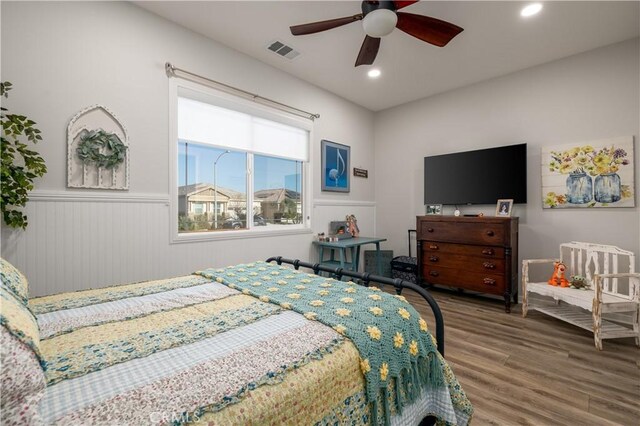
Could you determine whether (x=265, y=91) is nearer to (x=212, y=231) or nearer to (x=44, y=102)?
(x=212, y=231)

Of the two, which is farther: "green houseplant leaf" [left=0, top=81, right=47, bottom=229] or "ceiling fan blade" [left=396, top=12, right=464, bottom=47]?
"ceiling fan blade" [left=396, top=12, right=464, bottom=47]

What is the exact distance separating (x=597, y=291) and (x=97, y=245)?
3.96 metres

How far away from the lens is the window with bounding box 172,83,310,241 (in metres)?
2.83

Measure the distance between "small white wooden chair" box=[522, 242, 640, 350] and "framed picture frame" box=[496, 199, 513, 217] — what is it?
61 cm

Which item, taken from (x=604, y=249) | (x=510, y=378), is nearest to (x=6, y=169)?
(x=510, y=378)

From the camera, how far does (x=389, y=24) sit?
194 centimetres

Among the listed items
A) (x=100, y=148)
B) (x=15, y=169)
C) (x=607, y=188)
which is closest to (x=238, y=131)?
(x=100, y=148)

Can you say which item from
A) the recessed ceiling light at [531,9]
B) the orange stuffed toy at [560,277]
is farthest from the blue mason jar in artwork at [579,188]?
the recessed ceiling light at [531,9]

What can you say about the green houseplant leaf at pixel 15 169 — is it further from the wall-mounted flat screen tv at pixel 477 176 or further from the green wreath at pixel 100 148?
the wall-mounted flat screen tv at pixel 477 176

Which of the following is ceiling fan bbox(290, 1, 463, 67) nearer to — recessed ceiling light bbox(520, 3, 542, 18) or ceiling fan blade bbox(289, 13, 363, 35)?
ceiling fan blade bbox(289, 13, 363, 35)

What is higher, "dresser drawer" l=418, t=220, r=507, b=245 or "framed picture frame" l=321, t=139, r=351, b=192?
"framed picture frame" l=321, t=139, r=351, b=192

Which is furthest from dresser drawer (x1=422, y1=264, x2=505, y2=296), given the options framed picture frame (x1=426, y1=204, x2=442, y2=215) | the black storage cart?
framed picture frame (x1=426, y1=204, x2=442, y2=215)

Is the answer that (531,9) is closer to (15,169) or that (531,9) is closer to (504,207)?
(504,207)

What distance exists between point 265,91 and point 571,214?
145 inches
